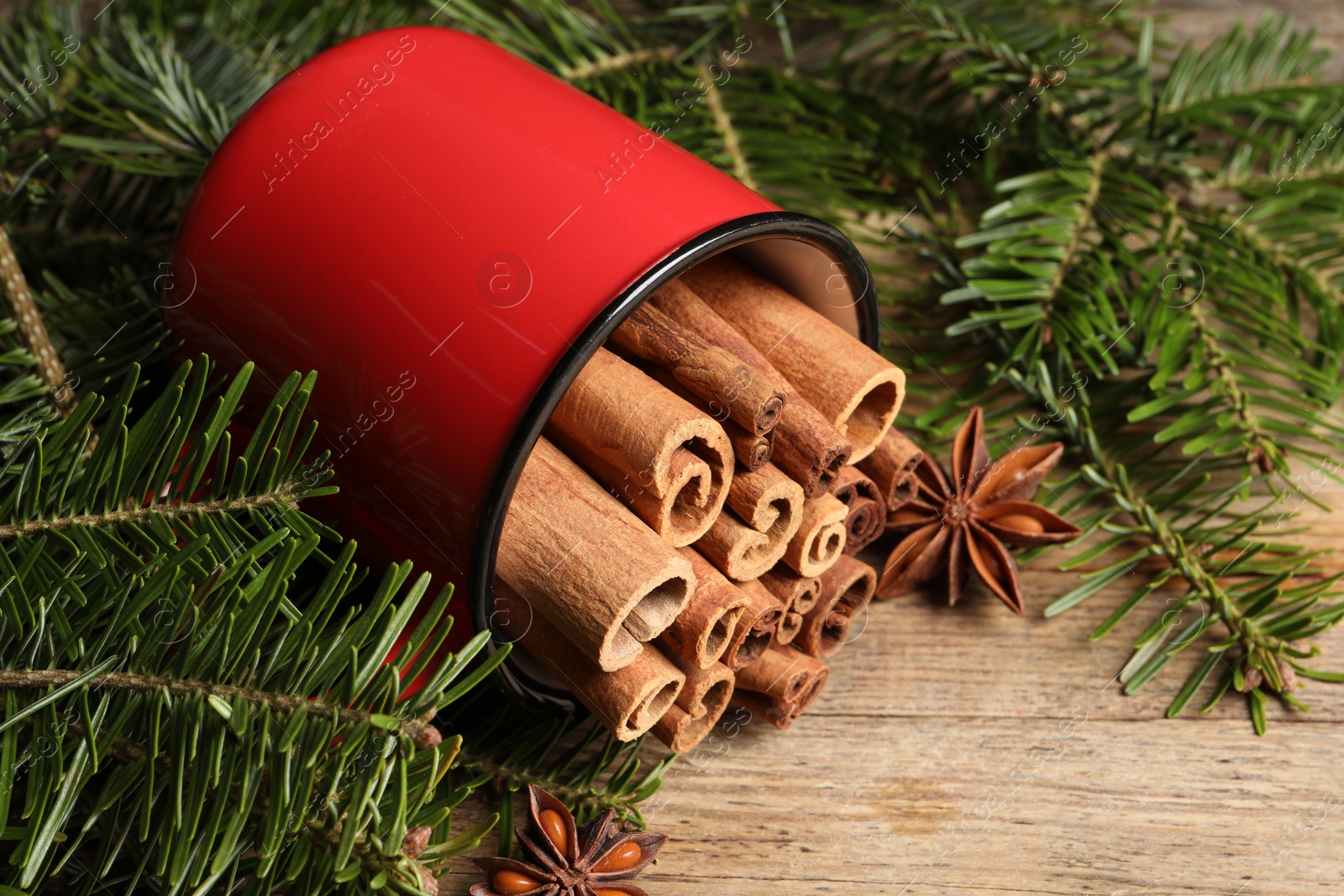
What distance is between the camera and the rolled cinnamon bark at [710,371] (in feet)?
1.89

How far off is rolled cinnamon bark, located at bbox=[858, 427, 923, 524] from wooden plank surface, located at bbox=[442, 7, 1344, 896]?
10 centimetres

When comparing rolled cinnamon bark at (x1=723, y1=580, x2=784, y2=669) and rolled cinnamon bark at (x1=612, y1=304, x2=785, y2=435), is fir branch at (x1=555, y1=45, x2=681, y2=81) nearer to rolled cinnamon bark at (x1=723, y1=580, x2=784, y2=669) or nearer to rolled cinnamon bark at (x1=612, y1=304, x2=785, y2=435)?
rolled cinnamon bark at (x1=612, y1=304, x2=785, y2=435)

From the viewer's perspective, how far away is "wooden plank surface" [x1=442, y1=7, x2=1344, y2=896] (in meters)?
0.61

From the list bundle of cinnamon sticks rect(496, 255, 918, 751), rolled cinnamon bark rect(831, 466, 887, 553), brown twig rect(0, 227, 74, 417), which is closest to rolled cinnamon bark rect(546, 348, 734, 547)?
bundle of cinnamon sticks rect(496, 255, 918, 751)

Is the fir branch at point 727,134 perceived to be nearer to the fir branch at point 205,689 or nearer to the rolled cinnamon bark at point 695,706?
the rolled cinnamon bark at point 695,706

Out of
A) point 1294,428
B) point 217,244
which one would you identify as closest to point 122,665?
point 217,244

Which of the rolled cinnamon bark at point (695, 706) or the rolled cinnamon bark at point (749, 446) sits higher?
the rolled cinnamon bark at point (749, 446)

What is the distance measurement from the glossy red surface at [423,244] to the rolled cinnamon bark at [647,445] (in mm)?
60

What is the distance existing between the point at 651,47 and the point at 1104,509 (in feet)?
1.79

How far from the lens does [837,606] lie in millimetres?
690

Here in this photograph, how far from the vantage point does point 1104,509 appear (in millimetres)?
A: 769

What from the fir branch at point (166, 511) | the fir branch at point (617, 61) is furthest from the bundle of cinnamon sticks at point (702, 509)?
the fir branch at point (617, 61)

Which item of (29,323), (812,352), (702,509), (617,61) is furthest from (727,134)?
(29,323)

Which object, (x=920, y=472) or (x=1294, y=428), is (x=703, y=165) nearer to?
(x=920, y=472)
